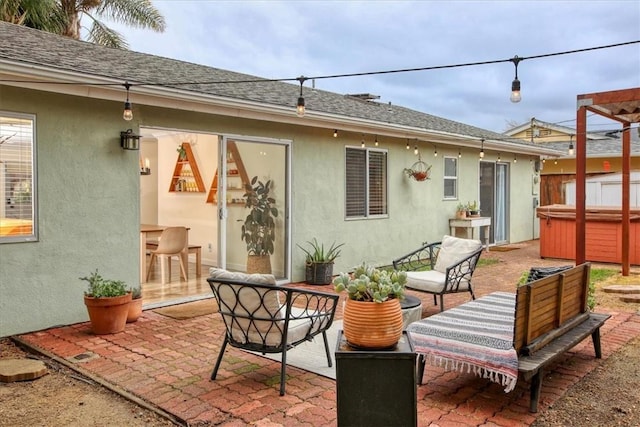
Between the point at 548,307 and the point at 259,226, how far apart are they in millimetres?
4860

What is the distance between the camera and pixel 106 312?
16.7 feet

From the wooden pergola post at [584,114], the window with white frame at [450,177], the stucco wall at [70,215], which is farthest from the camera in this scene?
the window with white frame at [450,177]

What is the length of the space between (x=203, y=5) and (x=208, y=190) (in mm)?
12023

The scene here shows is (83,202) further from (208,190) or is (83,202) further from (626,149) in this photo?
(626,149)

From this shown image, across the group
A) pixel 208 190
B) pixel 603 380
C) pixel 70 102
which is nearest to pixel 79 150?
pixel 70 102

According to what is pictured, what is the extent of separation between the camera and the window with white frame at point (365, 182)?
29.8 ft

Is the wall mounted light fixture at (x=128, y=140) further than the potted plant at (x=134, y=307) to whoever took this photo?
Yes

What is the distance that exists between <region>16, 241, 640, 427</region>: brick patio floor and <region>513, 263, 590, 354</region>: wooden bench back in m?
0.41

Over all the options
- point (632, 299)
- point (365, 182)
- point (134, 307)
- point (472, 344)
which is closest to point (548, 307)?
point (472, 344)

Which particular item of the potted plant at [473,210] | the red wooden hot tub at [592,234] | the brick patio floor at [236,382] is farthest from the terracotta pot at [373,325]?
the potted plant at [473,210]

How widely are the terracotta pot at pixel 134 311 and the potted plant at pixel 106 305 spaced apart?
0.31 metres

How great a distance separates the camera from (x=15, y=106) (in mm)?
5059

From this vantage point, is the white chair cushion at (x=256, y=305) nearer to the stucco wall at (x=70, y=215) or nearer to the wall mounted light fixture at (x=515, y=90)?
the stucco wall at (x=70, y=215)

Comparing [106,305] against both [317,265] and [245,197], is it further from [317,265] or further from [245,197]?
[317,265]
